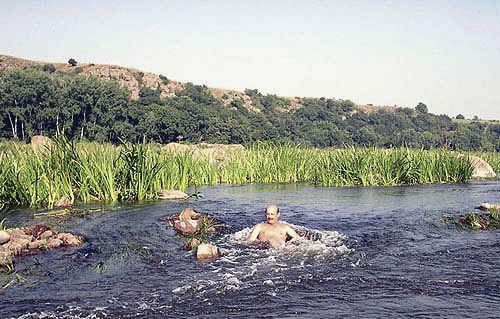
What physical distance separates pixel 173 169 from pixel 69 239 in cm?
Answer: 854

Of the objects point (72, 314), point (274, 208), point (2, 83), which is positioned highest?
point (2, 83)

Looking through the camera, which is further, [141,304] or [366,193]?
[366,193]

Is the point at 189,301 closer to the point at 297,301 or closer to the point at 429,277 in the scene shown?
the point at 297,301

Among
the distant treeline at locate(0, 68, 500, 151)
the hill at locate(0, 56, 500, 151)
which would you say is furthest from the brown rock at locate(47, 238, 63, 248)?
the distant treeline at locate(0, 68, 500, 151)

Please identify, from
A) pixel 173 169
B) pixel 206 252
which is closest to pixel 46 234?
pixel 206 252

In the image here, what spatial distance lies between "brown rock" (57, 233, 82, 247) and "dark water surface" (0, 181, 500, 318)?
279mm

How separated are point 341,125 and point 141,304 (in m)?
99.0

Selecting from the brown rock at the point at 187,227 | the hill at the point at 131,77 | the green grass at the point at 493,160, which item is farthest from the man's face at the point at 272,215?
the hill at the point at 131,77

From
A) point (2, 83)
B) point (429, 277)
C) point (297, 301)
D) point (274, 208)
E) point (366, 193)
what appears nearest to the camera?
point (297, 301)

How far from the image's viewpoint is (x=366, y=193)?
66.1 feet

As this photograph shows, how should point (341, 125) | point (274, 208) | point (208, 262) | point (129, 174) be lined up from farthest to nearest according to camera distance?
point (341, 125), point (129, 174), point (274, 208), point (208, 262)

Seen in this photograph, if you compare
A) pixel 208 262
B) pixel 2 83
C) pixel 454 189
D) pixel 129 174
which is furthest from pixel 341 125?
pixel 208 262

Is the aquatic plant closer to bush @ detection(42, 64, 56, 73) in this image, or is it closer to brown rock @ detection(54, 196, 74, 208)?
brown rock @ detection(54, 196, 74, 208)

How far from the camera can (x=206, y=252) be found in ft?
31.2
